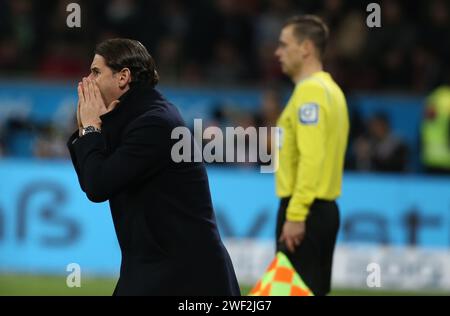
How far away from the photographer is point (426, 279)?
1151 centimetres

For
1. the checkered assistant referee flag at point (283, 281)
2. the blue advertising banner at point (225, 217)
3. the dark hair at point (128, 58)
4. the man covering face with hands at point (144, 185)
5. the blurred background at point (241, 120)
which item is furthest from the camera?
the blue advertising banner at point (225, 217)

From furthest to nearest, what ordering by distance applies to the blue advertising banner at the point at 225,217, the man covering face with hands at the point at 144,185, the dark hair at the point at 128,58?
1. the blue advertising banner at the point at 225,217
2. the dark hair at the point at 128,58
3. the man covering face with hands at the point at 144,185

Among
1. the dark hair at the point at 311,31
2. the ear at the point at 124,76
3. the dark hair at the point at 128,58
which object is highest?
the dark hair at the point at 311,31

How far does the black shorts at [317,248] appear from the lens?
7.12 metres

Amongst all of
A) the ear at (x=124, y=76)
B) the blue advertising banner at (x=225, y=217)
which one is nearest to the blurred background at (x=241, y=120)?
the blue advertising banner at (x=225, y=217)

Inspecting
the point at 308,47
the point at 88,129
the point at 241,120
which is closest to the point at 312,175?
the point at 308,47

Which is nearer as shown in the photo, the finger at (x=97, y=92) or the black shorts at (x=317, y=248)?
the finger at (x=97, y=92)

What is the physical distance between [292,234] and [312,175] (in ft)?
1.33

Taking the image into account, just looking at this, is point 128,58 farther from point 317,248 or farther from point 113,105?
point 317,248

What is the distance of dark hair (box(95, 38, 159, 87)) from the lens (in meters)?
5.45

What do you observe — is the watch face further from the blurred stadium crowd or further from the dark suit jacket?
the blurred stadium crowd

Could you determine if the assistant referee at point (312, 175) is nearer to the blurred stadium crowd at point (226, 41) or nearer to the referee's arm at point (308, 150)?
the referee's arm at point (308, 150)

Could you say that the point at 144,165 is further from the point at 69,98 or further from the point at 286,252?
the point at 69,98

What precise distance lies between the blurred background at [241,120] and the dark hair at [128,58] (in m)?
5.26
